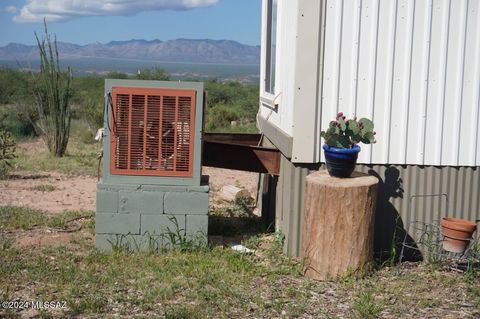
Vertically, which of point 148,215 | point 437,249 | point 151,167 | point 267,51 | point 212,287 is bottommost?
point 212,287

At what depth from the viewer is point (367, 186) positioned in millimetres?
5781

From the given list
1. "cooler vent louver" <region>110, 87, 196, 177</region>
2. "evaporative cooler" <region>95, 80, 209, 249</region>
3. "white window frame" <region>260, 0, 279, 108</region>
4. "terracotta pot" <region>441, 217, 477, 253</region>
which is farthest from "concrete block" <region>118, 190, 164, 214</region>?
"terracotta pot" <region>441, 217, 477, 253</region>

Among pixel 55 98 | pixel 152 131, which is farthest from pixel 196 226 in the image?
pixel 55 98

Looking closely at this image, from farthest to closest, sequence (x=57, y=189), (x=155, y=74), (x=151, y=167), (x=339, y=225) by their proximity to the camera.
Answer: (x=155, y=74) < (x=57, y=189) < (x=151, y=167) < (x=339, y=225)

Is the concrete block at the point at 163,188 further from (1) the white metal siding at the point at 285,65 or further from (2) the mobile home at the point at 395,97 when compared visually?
(1) the white metal siding at the point at 285,65

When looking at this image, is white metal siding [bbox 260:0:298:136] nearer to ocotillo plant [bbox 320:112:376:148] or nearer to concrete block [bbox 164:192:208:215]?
ocotillo plant [bbox 320:112:376:148]

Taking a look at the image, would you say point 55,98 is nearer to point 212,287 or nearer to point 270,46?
point 270,46

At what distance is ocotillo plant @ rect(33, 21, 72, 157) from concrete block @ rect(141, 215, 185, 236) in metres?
8.76

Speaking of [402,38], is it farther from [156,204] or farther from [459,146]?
[156,204]

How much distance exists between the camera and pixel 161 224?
6.64m

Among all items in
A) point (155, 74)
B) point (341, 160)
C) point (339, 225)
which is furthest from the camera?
point (155, 74)

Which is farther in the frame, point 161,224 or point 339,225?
point 161,224

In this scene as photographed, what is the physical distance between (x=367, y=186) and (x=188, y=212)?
185 cm

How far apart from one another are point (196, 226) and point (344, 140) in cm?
175
